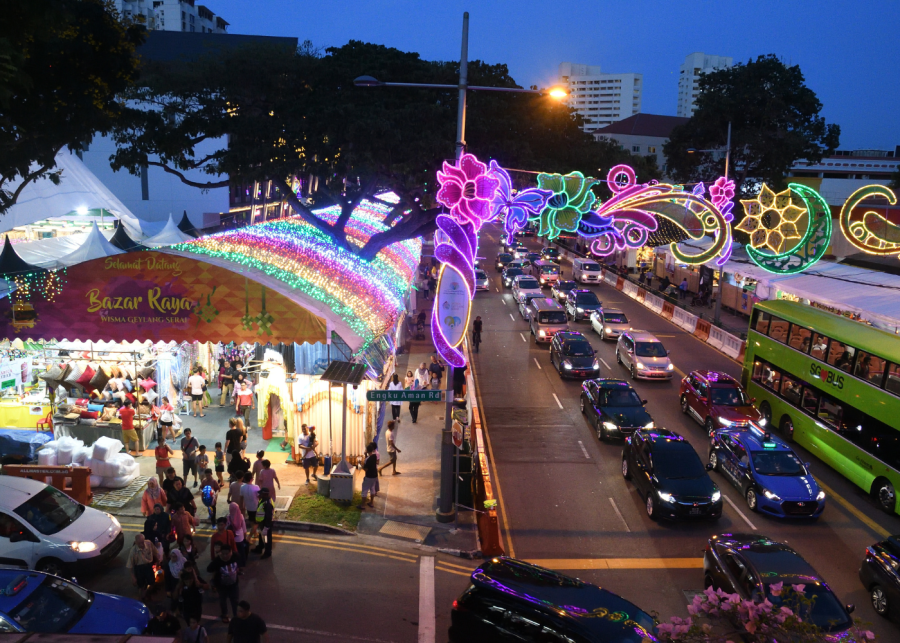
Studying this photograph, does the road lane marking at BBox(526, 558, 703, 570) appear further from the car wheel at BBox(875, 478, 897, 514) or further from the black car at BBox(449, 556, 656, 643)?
the car wheel at BBox(875, 478, 897, 514)

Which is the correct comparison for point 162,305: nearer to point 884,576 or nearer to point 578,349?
point 884,576

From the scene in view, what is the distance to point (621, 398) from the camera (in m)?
20.5

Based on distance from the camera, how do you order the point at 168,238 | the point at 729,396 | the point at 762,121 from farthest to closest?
the point at 762,121 < the point at 168,238 < the point at 729,396

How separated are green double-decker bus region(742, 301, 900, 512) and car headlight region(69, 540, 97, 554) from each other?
15.6 metres

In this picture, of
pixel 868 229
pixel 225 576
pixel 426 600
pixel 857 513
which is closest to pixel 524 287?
pixel 857 513

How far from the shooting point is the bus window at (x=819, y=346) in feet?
58.5

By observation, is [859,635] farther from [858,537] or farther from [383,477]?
[383,477]

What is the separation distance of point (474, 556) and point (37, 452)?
987cm

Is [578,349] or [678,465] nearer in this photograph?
[678,465]

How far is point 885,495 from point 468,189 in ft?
36.8

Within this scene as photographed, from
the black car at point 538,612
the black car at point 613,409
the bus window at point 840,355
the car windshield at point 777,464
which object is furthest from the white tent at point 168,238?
the bus window at point 840,355

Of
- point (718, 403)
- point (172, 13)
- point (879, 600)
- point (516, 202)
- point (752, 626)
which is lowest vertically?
point (879, 600)

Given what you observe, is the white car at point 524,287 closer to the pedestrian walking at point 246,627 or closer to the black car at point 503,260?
the black car at point 503,260

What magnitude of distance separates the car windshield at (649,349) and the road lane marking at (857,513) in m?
9.54
